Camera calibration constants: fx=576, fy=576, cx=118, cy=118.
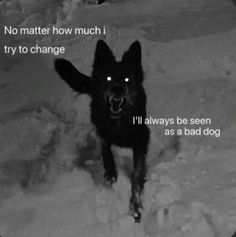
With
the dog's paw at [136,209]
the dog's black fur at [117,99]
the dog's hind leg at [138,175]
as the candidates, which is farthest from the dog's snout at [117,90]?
the dog's paw at [136,209]

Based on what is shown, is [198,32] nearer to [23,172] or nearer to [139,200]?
[139,200]

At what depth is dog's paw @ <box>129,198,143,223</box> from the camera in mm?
1328

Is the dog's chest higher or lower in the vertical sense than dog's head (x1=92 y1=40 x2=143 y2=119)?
lower

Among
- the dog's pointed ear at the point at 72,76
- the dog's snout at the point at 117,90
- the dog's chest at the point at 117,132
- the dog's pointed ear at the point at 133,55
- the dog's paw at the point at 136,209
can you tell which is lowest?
the dog's paw at the point at 136,209

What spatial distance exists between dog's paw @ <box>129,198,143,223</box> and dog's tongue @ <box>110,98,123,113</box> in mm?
214

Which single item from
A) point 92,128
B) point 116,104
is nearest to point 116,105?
point 116,104

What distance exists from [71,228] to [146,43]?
0.47 metres

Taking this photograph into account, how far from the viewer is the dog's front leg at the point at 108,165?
139 cm

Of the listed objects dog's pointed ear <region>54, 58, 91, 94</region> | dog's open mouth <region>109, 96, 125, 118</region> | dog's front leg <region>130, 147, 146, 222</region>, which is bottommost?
dog's front leg <region>130, 147, 146, 222</region>

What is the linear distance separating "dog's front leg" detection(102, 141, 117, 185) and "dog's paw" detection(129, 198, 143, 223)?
0.07m

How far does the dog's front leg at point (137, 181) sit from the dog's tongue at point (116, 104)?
120mm

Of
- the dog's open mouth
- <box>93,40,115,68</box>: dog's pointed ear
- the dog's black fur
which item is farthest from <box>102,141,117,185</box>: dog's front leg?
<box>93,40,115,68</box>: dog's pointed ear

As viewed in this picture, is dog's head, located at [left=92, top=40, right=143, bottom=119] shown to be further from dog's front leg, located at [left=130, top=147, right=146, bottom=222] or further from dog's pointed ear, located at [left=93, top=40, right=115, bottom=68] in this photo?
dog's front leg, located at [left=130, top=147, right=146, bottom=222]

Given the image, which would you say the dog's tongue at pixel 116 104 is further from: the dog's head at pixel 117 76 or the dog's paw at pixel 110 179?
the dog's paw at pixel 110 179
